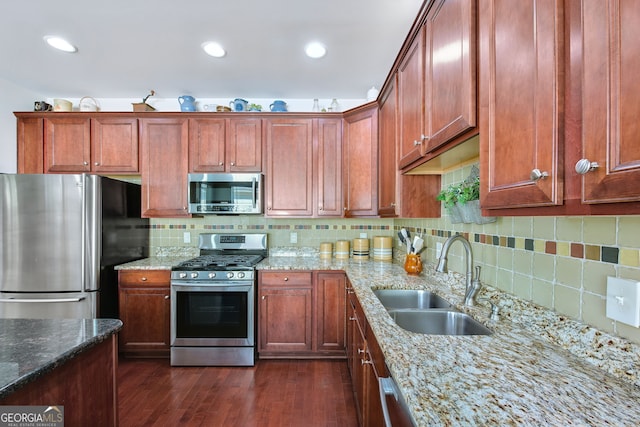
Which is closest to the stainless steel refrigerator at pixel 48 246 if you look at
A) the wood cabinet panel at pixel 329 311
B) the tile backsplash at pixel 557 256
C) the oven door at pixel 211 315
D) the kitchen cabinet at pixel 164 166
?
the kitchen cabinet at pixel 164 166

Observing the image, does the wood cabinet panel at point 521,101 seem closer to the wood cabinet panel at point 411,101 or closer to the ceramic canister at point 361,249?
the wood cabinet panel at point 411,101

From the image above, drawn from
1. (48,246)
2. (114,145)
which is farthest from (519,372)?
(114,145)

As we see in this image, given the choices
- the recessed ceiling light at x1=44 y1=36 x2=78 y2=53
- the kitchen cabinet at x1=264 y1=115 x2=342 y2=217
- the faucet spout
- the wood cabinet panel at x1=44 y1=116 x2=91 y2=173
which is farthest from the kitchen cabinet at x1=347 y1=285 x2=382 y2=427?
the wood cabinet panel at x1=44 y1=116 x2=91 y2=173

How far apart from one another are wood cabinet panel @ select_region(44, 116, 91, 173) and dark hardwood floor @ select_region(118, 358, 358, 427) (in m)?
1.90

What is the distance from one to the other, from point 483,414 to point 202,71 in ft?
9.35

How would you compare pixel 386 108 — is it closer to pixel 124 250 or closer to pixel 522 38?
pixel 522 38

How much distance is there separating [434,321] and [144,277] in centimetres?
238

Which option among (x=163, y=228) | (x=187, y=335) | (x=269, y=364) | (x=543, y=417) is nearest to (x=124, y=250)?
(x=163, y=228)

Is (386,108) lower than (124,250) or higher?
higher

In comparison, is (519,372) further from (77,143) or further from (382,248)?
(77,143)

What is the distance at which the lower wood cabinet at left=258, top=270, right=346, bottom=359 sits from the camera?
2514 millimetres

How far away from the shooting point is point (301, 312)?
8.27 feet

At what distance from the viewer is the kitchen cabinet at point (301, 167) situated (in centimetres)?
279

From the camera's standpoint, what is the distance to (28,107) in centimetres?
289
